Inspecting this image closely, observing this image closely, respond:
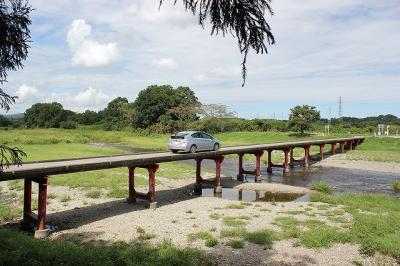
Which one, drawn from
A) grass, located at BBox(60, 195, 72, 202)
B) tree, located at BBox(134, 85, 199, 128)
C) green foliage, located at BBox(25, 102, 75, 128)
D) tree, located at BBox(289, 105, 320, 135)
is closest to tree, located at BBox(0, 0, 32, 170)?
grass, located at BBox(60, 195, 72, 202)

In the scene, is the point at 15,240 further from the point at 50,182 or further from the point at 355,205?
the point at 355,205

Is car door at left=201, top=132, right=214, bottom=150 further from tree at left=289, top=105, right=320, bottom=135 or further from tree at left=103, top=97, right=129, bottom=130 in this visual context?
tree at left=103, top=97, right=129, bottom=130

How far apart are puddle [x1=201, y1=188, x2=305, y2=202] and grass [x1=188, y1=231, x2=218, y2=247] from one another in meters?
9.31

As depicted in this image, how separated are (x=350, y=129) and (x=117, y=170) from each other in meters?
67.2

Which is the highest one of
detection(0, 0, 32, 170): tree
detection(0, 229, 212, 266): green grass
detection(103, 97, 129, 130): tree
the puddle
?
detection(103, 97, 129, 130): tree

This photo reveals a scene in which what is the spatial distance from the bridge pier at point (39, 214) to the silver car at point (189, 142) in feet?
34.6

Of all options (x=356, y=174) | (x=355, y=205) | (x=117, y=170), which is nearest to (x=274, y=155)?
(x=356, y=174)

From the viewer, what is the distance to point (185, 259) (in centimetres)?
1142

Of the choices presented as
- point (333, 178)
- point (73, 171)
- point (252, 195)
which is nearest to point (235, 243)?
point (73, 171)

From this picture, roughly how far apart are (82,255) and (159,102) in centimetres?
9320

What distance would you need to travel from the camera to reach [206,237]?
14.4 meters

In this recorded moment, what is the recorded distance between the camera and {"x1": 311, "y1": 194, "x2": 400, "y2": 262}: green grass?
13.1 m

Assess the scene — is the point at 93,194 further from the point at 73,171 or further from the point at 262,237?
the point at 262,237

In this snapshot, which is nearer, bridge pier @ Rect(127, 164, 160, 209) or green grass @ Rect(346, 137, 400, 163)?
bridge pier @ Rect(127, 164, 160, 209)
